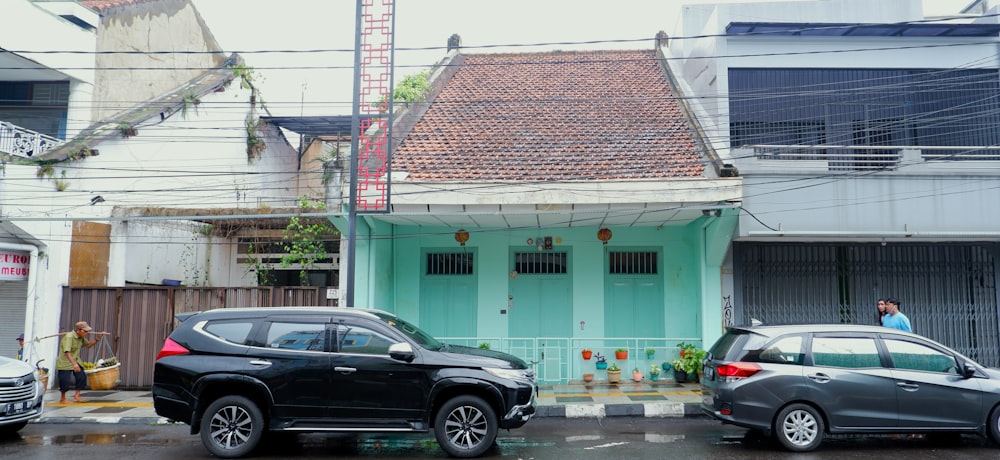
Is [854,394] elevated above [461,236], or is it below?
below

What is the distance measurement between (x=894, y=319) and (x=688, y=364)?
3.54m

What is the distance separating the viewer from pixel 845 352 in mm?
7816

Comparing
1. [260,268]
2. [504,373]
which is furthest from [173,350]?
[260,268]

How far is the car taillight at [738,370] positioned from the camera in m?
7.71

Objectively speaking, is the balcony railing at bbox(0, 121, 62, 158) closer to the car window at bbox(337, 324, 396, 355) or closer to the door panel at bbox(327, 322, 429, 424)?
the car window at bbox(337, 324, 396, 355)

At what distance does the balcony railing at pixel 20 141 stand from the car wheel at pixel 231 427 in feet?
29.5

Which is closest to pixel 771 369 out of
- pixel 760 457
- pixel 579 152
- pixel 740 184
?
pixel 760 457

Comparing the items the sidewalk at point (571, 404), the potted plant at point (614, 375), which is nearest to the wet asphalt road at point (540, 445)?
the sidewalk at point (571, 404)

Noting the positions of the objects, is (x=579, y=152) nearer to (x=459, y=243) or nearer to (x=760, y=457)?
(x=459, y=243)

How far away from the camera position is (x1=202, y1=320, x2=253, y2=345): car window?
25.5 feet

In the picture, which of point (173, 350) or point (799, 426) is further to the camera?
point (173, 350)

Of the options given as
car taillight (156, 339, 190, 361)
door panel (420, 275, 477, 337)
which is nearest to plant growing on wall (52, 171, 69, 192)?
door panel (420, 275, 477, 337)

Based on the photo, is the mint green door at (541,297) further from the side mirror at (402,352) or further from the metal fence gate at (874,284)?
the side mirror at (402,352)

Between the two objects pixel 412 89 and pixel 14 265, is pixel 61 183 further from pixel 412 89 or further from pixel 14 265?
pixel 412 89
